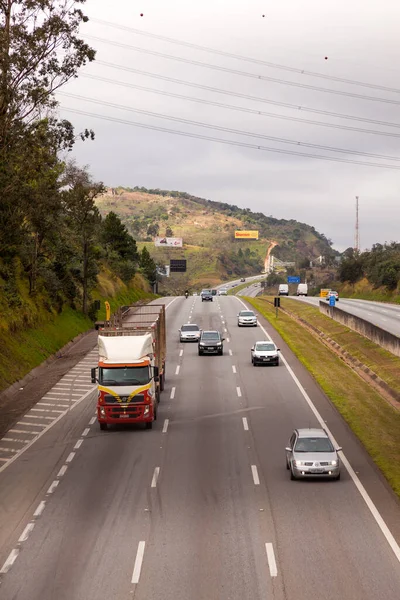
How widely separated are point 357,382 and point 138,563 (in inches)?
1280

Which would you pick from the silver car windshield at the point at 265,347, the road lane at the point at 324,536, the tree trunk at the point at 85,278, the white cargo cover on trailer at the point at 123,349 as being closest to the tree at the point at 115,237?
the tree trunk at the point at 85,278

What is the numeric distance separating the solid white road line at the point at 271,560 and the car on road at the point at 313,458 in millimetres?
6482

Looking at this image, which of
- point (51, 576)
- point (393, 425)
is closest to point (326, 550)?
point (51, 576)

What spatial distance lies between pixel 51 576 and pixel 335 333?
57.1 m

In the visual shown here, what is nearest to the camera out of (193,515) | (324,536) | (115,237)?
(324,536)

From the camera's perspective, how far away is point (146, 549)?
68.1 feet

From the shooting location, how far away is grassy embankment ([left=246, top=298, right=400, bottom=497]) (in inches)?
1294

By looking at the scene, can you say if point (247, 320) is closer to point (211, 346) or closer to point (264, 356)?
point (211, 346)

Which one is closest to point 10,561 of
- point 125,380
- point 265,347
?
point 125,380

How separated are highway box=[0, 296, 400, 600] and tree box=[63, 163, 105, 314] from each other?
139ft

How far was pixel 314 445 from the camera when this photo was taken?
91.1 feet

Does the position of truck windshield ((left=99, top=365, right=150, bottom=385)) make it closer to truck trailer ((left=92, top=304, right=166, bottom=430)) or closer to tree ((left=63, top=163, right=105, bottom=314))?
truck trailer ((left=92, top=304, right=166, bottom=430))

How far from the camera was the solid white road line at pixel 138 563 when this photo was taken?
736 inches

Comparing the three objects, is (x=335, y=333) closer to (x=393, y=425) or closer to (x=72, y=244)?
(x=72, y=244)
